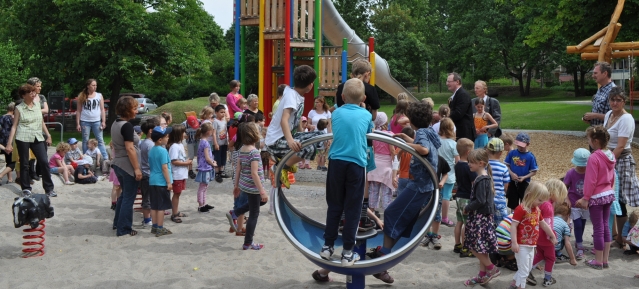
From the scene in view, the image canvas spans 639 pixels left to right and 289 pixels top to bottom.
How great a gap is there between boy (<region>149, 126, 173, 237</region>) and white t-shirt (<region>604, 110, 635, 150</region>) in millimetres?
5262

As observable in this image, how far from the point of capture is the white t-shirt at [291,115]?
569cm

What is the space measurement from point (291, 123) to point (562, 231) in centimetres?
305

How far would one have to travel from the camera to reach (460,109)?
820cm

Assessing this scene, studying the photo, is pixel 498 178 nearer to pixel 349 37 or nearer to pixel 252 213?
pixel 252 213

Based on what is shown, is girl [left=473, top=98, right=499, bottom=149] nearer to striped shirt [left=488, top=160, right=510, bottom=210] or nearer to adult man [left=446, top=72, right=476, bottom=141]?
adult man [left=446, top=72, right=476, bottom=141]

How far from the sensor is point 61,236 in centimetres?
788

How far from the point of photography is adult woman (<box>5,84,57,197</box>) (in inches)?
359

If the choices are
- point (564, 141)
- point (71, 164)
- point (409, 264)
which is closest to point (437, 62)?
point (564, 141)

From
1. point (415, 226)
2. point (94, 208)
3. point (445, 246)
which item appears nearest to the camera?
point (415, 226)

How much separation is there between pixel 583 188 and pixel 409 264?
6.66 ft

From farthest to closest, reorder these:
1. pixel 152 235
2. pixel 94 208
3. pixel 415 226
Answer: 1. pixel 94 208
2. pixel 152 235
3. pixel 415 226

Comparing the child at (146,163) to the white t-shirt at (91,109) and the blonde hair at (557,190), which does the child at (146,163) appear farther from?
the blonde hair at (557,190)

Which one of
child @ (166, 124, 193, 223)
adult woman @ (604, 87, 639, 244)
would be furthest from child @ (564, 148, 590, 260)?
child @ (166, 124, 193, 223)

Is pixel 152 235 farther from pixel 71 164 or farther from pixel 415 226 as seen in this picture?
pixel 71 164
